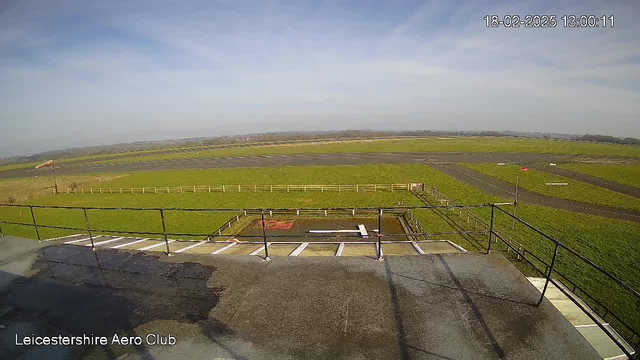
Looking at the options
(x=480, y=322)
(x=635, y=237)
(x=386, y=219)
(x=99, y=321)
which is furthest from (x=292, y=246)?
(x=635, y=237)

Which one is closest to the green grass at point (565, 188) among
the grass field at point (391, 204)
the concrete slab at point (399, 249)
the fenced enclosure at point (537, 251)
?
the grass field at point (391, 204)

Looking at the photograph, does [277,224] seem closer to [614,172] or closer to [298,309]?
[298,309]

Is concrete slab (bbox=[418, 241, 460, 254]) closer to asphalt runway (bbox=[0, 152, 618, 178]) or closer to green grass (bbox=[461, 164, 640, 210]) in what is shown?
green grass (bbox=[461, 164, 640, 210])

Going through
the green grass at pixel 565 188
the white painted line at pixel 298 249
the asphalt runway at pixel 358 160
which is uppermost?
the white painted line at pixel 298 249

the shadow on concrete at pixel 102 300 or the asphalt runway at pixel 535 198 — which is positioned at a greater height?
the shadow on concrete at pixel 102 300

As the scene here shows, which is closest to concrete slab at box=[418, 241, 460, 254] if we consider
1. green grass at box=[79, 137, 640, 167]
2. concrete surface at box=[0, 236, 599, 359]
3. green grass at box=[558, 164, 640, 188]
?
concrete surface at box=[0, 236, 599, 359]

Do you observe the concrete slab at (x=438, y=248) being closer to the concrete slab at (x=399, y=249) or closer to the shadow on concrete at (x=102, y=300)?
the concrete slab at (x=399, y=249)
